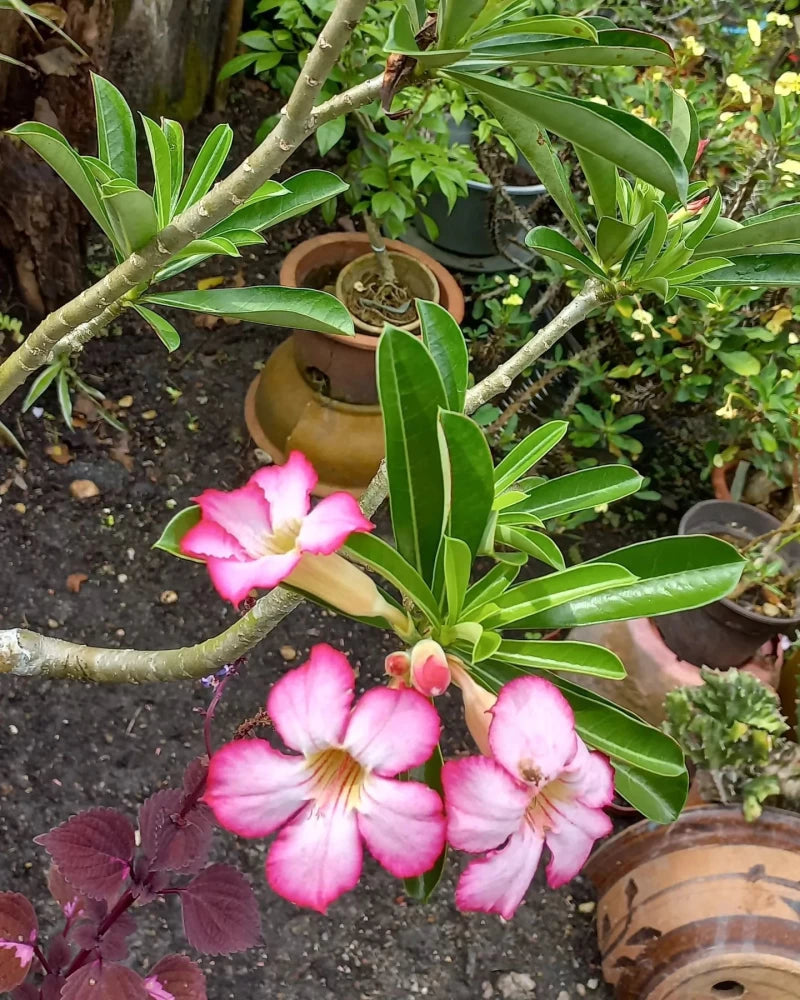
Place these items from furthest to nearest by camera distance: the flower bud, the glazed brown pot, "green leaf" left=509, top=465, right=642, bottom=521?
the glazed brown pot
"green leaf" left=509, top=465, right=642, bottom=521
the flower bud

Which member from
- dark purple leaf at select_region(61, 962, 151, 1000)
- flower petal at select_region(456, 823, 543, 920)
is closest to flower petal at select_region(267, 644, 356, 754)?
flower petal at select_region(456, 823, 543, 920)

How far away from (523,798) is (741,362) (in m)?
1.46

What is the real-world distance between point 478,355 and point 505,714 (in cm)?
175

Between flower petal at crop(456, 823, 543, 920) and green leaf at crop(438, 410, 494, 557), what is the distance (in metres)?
0.21

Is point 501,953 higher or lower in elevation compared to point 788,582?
lower

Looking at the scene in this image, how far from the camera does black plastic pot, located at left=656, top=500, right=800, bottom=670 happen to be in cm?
163

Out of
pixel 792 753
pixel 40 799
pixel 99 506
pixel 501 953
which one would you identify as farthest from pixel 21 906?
pixel 792 753

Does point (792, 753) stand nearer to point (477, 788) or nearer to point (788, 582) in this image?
point (788, 582)

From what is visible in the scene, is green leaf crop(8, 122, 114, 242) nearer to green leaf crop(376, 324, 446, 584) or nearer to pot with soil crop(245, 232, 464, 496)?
green leaf crop(376, 324, 446, 584)

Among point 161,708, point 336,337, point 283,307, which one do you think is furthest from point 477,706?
point 336,337

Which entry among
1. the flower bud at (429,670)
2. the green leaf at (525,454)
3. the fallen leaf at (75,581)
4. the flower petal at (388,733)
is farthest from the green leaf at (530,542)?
the fallen leaf at (75,581)

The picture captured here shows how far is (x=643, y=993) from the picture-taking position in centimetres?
139

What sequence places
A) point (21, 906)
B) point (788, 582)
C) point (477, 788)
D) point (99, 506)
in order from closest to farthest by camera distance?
point (477, 788)
point (21, 906)
point (788, 582)
point (99, 506)

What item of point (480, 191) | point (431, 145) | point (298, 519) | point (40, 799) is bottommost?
point (40, 799)
